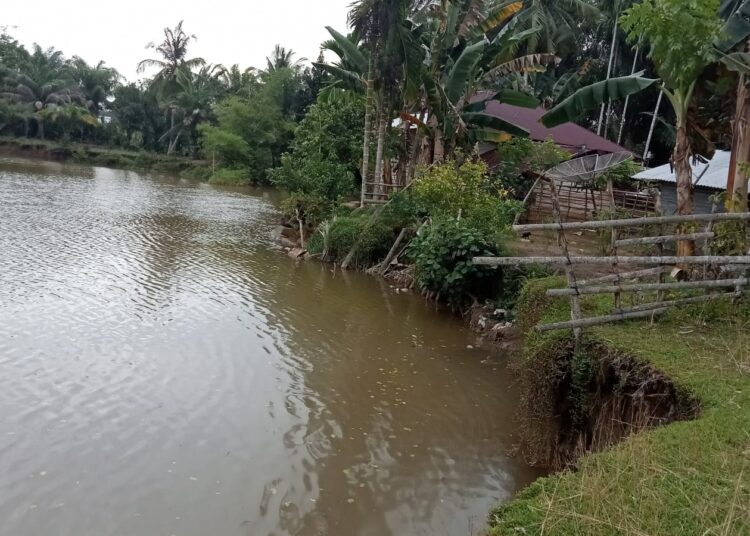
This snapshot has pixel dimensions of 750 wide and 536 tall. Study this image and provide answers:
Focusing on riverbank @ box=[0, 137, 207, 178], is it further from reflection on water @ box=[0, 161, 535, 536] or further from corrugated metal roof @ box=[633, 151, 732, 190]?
corrugated metal roof @ box=[633, 151, 732, 190]

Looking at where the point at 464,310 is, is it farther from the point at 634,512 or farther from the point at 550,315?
the point at 634,512

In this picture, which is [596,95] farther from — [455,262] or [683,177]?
[455,262]

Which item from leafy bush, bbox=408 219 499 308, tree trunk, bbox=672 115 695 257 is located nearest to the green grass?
tree trunk, bbox=672 115 695 257

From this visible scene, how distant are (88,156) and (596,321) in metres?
56.7

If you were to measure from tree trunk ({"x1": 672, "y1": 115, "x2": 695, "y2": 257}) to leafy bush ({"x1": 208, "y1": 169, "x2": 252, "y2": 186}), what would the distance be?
39282 mm

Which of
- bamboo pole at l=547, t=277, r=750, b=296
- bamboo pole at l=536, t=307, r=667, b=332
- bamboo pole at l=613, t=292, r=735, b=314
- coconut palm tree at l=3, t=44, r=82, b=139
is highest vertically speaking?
coconut palm tree at l=3, t=44, r=82, b=139

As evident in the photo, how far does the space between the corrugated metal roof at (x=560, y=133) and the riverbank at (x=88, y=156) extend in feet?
111

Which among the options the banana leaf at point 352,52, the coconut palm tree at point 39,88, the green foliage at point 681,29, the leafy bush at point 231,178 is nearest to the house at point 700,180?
the green foliage at point 681,29

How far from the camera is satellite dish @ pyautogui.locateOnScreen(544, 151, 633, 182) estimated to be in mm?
15383

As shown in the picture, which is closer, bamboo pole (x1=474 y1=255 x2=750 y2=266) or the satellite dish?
bamboo pole (x1=474 y1=255 x2=750 y2=266)

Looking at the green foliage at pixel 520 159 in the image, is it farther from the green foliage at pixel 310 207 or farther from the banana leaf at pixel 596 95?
the banana leaf at pixel 596 95

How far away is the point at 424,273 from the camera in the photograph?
12688 mm

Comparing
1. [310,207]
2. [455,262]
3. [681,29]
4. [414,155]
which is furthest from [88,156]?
[681,29]

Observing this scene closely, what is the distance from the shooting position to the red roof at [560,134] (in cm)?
2412
